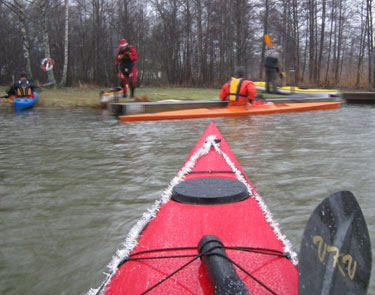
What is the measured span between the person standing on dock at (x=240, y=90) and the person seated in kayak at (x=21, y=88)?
5.60 meters

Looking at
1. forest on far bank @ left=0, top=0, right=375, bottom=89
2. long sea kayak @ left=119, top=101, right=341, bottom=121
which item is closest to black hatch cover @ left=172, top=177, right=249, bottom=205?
long sea kayak @ left=119, top=101, right=341, bottom=121

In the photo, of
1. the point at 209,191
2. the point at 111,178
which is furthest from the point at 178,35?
the point at 209,191

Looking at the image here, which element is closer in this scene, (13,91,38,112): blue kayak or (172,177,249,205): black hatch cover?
(172,177,249,205): black hatch cover

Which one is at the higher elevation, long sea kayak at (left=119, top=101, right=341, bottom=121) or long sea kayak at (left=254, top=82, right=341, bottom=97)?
long sea kayak at (left=254, top=82, right=341, bottom=97)

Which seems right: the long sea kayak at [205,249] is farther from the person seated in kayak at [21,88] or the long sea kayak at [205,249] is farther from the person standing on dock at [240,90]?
the person seated in kayak at [21,88]

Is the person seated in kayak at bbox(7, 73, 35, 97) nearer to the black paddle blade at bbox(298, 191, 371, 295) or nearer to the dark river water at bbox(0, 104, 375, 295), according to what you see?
the dark river water at bbox(0, 104, 375, 295)

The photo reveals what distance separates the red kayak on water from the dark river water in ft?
1.92

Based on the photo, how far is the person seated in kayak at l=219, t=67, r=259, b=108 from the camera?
7.91m

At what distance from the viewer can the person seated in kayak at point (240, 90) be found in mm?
7911

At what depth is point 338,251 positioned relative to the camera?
970mm

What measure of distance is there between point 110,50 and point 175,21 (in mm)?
4035

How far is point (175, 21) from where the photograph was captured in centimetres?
2044

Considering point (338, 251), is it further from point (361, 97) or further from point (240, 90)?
point (361, 97)

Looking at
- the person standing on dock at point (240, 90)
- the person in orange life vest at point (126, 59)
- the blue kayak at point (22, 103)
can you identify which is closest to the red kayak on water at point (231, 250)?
the person standing on dock at point (240, 90)
